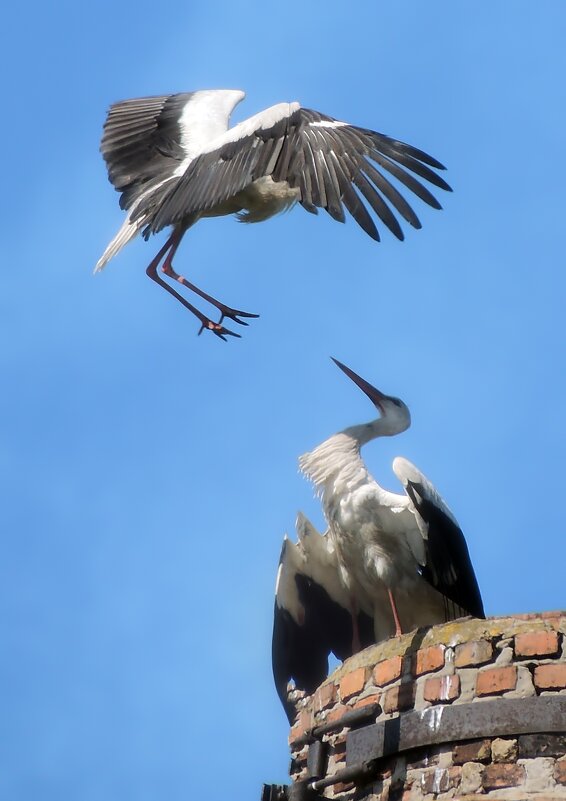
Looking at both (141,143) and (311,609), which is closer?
(311,609)

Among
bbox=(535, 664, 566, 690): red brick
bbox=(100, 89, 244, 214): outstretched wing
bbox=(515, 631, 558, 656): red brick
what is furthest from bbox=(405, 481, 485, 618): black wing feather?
bbox=(100, 89, 244, 214): outstretched wing

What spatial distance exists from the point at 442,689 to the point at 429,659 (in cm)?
16

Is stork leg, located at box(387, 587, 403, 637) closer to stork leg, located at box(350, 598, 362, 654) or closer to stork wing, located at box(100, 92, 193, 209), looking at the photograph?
stork leg, located at box(350, 598, 362, 654)

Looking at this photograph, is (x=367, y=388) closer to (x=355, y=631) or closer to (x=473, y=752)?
(x=355, y=631)

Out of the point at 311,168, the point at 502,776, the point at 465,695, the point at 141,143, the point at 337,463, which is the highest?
the point at 141,143

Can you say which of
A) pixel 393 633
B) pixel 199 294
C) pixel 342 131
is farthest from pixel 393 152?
pixel 393 633

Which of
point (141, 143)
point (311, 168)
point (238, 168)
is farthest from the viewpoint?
point (141, 143)

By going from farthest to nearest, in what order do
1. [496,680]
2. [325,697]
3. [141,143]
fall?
[141,143] → [325,697] → [496,680]

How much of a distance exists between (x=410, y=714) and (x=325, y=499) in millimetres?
2108

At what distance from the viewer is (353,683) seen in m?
5.54

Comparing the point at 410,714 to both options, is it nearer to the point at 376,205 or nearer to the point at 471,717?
the point at 471,717

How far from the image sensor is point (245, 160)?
691 centimetres

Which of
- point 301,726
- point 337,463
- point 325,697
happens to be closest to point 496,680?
point 325,697

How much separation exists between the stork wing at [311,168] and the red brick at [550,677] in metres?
1.90
